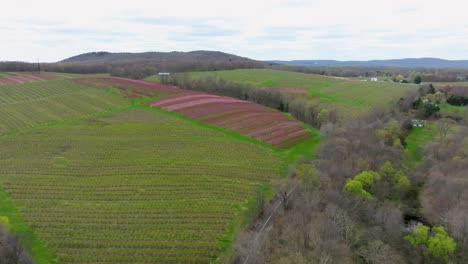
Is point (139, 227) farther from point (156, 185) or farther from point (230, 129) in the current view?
point (230, 129)

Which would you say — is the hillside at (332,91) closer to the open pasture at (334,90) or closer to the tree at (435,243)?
the open pasture at (334,90)

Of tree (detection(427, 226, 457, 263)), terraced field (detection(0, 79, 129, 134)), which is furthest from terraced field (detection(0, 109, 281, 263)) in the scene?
tree (detection(427, 226, 457, 263))

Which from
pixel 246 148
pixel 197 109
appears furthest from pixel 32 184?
pixel 197 109

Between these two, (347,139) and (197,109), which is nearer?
(347,139)

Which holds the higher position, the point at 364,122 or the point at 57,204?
the point at 364,122

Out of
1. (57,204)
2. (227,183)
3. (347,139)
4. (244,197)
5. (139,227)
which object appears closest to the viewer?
(139,227)

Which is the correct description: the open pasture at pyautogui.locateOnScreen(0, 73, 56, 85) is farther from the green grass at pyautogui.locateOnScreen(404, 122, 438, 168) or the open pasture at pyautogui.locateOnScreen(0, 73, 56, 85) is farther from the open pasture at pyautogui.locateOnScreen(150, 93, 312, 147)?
the green grass at pyautogui.locateOnScreen(404, 122, 438, 168)

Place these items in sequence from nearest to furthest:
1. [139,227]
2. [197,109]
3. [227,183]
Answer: [139,227] < [227,183] < [197,109]
